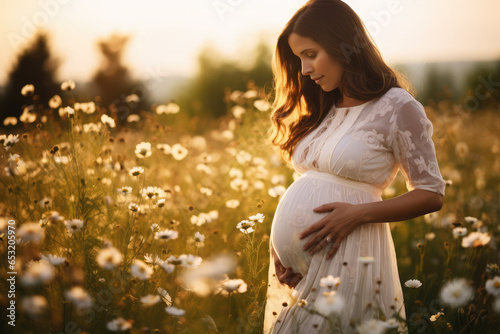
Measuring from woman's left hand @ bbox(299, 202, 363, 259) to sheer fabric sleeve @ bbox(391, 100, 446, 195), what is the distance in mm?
254

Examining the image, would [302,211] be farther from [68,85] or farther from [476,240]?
[68,85]

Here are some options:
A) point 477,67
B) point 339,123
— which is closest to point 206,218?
point 339,123

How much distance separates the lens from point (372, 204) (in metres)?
1.52

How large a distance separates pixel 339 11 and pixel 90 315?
162 centimetres

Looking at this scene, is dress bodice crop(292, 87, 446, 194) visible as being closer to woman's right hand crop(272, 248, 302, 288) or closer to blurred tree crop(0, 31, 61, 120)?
woman's right hand crop(272, 248, 302, 288)

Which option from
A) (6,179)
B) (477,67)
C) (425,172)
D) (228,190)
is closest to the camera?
(425,172)

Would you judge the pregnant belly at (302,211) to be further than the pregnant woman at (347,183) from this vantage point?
Yes

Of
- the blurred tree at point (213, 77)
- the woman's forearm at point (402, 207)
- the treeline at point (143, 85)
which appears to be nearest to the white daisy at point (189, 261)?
the woman's forearm at point (402, 207)

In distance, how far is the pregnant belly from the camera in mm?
1644

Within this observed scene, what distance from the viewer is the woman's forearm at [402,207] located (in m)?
1.49

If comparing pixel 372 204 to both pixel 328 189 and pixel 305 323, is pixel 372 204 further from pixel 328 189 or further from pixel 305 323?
pixel 305 323

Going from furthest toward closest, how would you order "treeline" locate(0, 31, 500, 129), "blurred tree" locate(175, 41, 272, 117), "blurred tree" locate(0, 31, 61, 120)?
1. "blurred tree" locate(175, 41, 272, 117)
2. "blurred tree" locate(0, 31, 61, 120)
3. "treeline" locate(0, 31, 500, 129)

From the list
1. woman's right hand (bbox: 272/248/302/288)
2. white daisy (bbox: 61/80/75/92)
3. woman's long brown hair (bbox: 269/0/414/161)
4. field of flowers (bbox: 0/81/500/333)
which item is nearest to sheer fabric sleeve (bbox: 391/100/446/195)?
woman's long brown hair (bbox: 269/0/414/161)

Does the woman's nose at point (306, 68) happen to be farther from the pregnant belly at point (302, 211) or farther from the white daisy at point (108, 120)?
the white daisy at point (108, 120)
